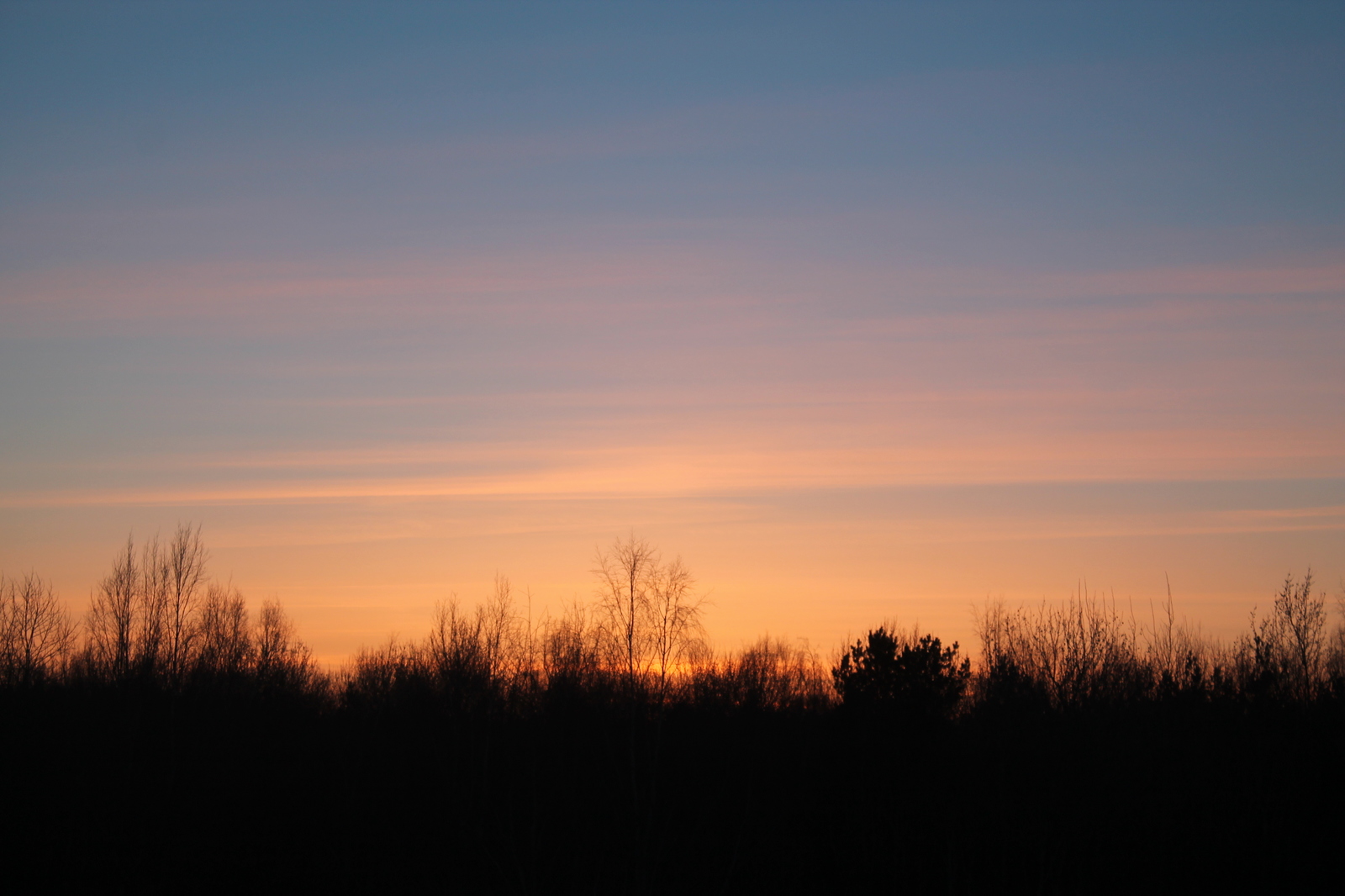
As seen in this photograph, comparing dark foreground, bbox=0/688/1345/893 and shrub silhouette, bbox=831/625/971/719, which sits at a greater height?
shrub silhouette, bbox=831/625/971/719

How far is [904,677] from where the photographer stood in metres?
38.2

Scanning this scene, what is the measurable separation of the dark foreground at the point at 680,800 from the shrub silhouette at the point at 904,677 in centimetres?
96

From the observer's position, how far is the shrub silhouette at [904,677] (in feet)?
125

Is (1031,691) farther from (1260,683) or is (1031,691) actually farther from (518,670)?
(518,670)

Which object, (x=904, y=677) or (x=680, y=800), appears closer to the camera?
(x=904, y=677)

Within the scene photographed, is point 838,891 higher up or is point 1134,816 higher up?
point 1134,816

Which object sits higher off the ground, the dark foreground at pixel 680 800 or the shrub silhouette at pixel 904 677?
the shrub silhouette at pixel 904 677

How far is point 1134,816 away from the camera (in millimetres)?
38656

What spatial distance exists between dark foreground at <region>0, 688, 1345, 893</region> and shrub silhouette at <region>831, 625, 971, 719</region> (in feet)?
3.14

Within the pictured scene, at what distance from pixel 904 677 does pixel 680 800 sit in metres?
16.6

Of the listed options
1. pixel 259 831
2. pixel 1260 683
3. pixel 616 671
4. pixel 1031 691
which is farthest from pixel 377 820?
pixel 1260 683

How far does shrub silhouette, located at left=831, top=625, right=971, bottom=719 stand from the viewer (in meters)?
38.2

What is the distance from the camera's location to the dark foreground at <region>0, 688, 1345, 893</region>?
38250 millimetres

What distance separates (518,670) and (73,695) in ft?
88.4
